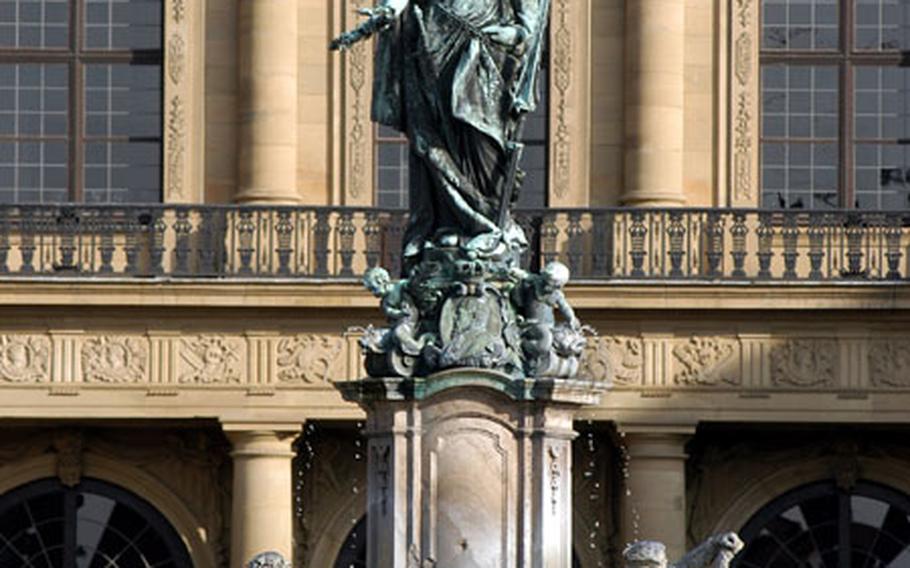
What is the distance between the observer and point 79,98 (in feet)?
141

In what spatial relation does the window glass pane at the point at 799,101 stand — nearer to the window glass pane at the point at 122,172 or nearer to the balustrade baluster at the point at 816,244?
the balustrade baluster at the point at 816,244

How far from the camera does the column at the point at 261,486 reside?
41.6m

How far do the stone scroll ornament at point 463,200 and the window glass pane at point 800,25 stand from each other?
18.8 metres

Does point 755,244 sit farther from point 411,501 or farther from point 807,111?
point 411,501

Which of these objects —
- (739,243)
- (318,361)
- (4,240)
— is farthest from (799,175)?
(4,240)

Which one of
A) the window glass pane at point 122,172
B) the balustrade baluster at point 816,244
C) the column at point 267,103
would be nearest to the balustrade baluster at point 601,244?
the balustrade baluster at point 816,244

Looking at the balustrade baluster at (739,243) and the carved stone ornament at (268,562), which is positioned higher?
the balustrade baluster at (739,243)

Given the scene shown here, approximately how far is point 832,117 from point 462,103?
19.3 m

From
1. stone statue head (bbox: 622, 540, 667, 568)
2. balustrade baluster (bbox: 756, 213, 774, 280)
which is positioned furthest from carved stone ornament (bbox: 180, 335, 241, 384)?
stone statue head (bbox: 622, 540, 667, 568)

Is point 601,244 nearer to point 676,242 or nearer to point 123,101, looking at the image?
point 676,242

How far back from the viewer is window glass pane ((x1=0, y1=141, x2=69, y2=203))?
43000 mm

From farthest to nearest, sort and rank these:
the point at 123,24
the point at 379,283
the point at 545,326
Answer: the point at 123,24 → the point at 379,283 → the point at 545,326

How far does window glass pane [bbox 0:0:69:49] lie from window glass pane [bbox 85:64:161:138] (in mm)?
450

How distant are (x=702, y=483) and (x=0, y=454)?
6646mm
